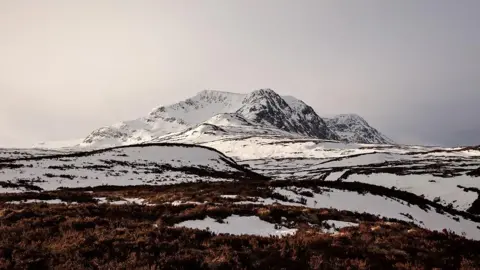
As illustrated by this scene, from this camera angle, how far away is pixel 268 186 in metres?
33.7

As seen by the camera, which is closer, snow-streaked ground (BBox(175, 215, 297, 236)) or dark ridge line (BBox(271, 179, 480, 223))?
snow-streaked ground (BBox(175, 215, 297, 236))

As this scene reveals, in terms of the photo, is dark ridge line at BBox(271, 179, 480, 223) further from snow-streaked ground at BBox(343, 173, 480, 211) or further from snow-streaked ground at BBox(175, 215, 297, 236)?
snow-streaked ground at BBox(175, 215, 297, 236)

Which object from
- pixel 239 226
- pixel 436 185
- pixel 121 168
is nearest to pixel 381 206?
pixel 239 226

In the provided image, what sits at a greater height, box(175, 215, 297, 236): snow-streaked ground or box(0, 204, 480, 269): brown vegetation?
box(0, 204, 480, 269): brown vegetation

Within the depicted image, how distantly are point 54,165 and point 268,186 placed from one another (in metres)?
34.3

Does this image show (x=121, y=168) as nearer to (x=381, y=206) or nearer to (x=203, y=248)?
(x=381, y=206)

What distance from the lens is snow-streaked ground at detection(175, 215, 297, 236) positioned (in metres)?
16.5

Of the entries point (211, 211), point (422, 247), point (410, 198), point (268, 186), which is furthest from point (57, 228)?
point (410, 198)

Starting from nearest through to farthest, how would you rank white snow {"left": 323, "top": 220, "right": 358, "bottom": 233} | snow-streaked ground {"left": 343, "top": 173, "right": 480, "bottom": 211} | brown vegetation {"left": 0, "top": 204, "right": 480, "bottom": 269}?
brown vegetation {"left": 0, "top": 204, "right": 480, "bottom": 269}, white snow {"left": 323, "top": 220, "right": 358, "bottom": 233}, snow-streaked ground {"left": 343, "top": 173, "right": 480, "bottom": 211}

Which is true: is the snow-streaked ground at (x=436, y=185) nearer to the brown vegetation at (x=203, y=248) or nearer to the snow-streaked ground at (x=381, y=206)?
the snow-streaked ground at (x=381, y=206)

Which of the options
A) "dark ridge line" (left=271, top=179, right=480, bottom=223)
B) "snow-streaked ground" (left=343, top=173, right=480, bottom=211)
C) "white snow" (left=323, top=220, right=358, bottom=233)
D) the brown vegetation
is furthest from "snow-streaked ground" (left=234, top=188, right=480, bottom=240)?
"snow-streaked ground" (left=343, top=173, right=480, bottom=211)

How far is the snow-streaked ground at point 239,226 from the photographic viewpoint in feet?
54.2

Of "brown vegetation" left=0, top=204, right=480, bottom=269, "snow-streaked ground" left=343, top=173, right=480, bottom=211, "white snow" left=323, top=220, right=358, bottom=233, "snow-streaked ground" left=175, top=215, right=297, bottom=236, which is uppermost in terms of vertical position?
"brown vegetation" left=0, top=204, right=480, bottom=269

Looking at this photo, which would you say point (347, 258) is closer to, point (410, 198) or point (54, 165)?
point (410, 198)
